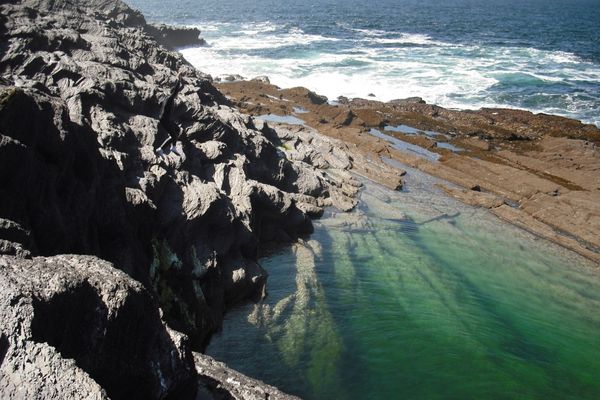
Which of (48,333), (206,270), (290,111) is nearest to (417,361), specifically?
(206,270)

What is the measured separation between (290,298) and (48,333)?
37.7ft

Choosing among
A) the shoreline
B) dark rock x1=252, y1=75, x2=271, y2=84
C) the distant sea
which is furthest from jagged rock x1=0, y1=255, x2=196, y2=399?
dark rock x1=252, y1=75, x2=271, y2=84

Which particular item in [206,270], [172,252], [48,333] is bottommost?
[206,270]

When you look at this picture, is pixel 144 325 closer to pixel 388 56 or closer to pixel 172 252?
pixel 172 252

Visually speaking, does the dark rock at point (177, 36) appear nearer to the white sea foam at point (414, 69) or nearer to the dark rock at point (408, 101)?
the white sea foam at point (414, 69)

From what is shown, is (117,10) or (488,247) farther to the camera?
(117,10)

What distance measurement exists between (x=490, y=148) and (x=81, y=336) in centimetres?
3423

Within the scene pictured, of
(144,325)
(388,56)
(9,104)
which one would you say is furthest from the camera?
(388,56)

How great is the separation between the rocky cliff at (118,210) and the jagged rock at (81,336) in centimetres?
2

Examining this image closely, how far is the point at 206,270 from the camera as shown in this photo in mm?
15320

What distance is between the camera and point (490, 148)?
35188 millimetres

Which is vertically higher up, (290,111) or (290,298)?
(290,111)

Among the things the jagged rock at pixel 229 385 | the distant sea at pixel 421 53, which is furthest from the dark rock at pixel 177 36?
the jagged rock at pixel 229 385

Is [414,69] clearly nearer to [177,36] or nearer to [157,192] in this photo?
[177,36]
